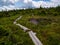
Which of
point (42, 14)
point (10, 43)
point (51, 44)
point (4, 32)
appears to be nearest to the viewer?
point (10, 43)

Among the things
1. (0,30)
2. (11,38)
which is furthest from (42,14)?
(11,38)

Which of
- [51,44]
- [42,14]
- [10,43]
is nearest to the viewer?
[10,43]

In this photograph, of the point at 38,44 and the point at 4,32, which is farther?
the point at 4,32

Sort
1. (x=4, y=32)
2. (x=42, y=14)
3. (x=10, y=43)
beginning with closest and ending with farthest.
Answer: (x=10, y=43) < (x=4, y=32) < (x=42, y=14)

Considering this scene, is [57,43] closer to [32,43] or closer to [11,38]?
[32,43]

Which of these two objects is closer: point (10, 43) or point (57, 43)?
point (10, 43)

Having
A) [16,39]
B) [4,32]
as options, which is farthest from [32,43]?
[4,32]

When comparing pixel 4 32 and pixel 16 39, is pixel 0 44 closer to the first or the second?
pixel 16 39

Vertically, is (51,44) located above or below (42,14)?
above

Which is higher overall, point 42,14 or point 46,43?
point 46,43
